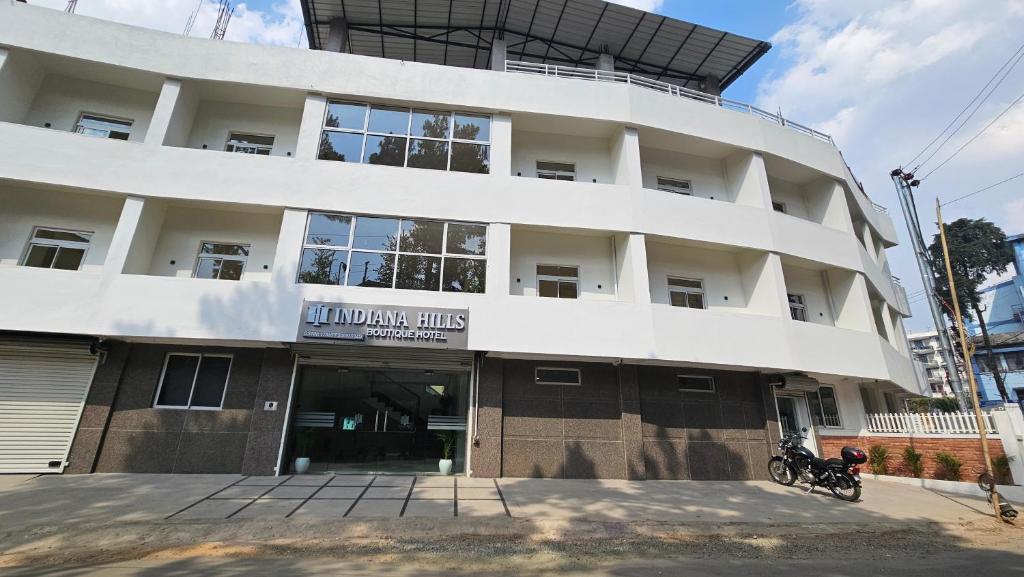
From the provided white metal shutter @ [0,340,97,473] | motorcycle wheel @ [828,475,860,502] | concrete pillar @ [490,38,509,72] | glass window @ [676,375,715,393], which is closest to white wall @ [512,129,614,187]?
concrete pillar @ [490,38,509,72]

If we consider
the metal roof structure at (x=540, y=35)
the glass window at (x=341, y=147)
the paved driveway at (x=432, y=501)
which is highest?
the metal roof structure at (x=540, y=35)

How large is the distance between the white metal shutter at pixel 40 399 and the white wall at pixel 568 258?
32.0ft

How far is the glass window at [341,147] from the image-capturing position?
1091cm

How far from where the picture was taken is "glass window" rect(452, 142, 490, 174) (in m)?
11.3

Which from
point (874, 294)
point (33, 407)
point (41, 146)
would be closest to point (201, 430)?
point (33, 407)

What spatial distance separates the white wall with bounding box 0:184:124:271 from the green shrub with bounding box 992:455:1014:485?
2096cm

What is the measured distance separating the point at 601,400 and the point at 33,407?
12307 millimetres

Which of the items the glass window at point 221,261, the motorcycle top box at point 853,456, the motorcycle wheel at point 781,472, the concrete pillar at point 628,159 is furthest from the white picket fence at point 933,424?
the glass window at point 221,261

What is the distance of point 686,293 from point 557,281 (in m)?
3.81

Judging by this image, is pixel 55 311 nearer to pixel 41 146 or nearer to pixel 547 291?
pixel 41 146

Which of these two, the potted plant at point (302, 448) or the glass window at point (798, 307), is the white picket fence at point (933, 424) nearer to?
the glass window at point (798, 307)

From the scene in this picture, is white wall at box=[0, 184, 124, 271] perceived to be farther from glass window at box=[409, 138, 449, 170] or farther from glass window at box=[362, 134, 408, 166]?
glass window at box=[409, 138, 449, 170]

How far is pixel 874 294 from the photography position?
1546cm

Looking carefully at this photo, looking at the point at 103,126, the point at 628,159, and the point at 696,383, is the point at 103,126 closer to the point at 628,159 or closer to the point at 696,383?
the point at 628,159
